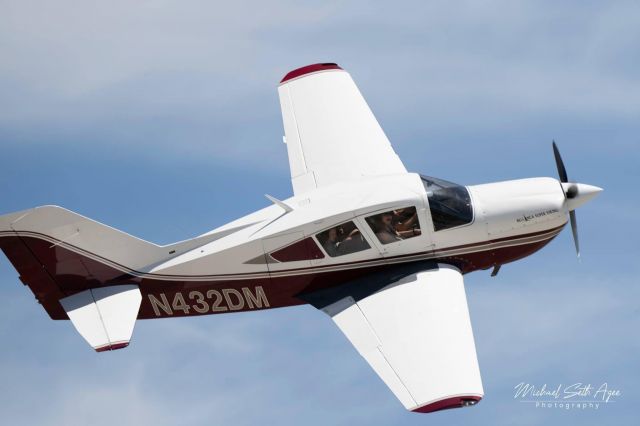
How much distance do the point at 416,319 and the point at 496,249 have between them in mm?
2921

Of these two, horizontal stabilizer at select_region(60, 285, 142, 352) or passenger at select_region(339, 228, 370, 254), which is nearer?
horizontal stabilizer at select_region(60, 285, 142, 352)

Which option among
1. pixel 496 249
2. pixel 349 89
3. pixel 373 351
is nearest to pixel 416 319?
pixel 373 351

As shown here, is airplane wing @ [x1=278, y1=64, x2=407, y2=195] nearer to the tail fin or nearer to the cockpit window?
the cockpit window

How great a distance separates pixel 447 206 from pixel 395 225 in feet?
3.79

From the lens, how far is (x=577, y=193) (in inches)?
946

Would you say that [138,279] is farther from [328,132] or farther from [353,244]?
[328,132]

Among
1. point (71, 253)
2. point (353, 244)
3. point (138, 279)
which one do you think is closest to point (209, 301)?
point (138, 279)

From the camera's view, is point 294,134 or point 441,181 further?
point 294,134

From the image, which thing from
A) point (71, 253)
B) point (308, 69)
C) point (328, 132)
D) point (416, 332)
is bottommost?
point (416, 332)

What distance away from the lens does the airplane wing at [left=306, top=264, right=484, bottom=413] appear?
800 inches

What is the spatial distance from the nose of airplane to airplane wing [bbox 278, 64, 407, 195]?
12.8ft

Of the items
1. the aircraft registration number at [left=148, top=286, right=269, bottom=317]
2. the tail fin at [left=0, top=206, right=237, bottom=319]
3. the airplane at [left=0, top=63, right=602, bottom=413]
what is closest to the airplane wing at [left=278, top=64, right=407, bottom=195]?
the airplane at [left=0, top=63, right=602, bottom=413]

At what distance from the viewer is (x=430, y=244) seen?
2336 centimetres

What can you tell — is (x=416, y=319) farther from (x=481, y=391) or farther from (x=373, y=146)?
(x=373, y=146)
